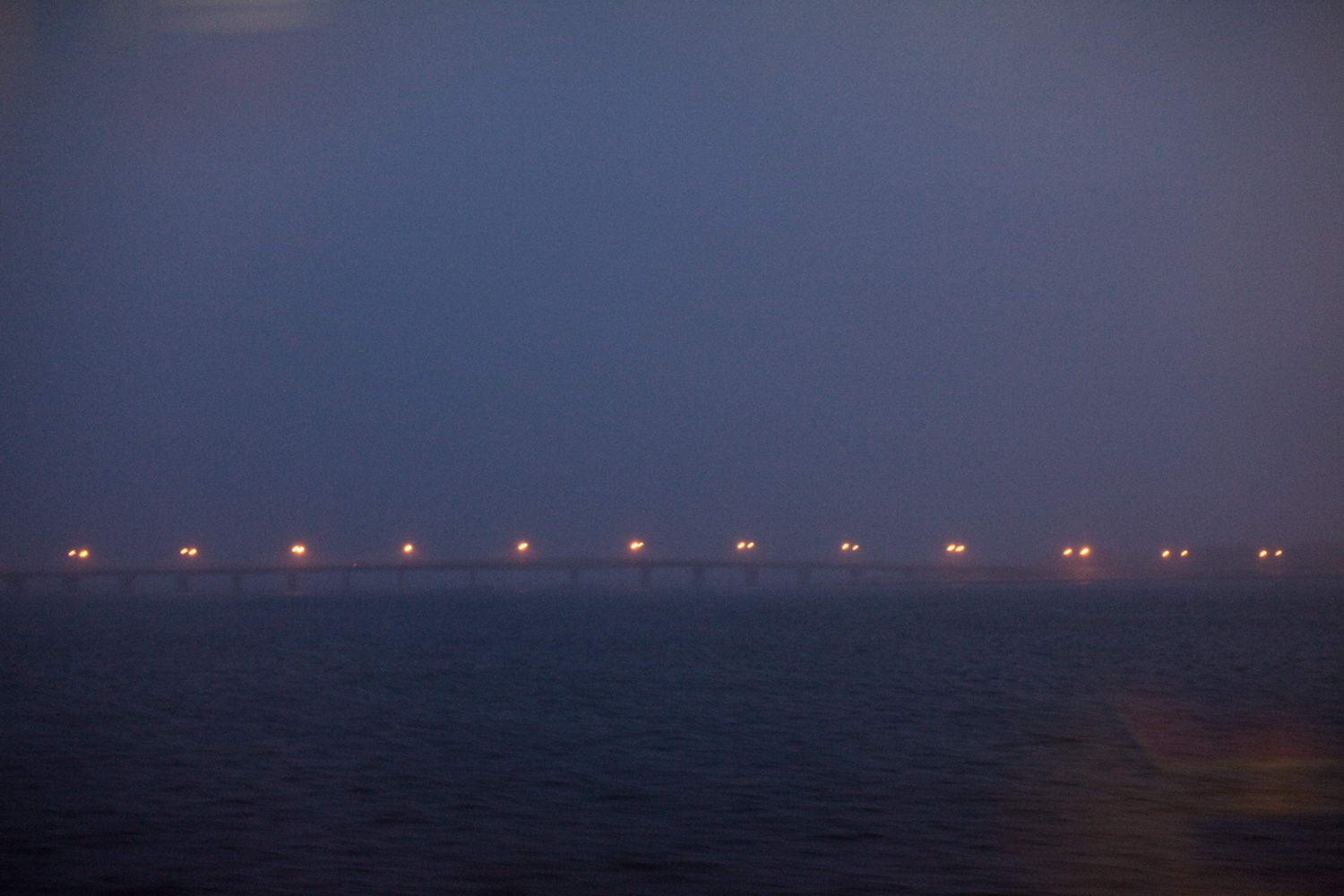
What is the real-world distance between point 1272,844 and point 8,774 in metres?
19.3

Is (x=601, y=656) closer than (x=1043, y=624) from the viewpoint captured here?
Yes

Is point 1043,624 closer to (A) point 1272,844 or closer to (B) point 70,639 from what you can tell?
(B) point 70,639

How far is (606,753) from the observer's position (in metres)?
22.1

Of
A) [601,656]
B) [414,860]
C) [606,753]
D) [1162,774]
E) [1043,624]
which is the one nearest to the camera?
[414,860]

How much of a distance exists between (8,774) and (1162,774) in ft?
62.9

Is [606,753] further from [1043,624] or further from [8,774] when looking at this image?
[1043,624]

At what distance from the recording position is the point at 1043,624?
73.6 metres

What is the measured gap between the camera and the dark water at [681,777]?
13.6 m

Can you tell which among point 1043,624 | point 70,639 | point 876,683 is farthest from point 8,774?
point 1043,624

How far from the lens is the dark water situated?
13641 mm

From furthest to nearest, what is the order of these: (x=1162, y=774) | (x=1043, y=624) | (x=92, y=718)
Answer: (x=1043, y=624), (x=92, y=718), (x=1162, y=774)

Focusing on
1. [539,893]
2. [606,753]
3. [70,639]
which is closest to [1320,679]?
[606,753]

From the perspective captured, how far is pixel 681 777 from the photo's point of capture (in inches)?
770

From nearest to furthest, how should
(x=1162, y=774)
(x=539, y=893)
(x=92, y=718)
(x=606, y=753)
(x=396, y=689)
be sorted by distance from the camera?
(x=539, y=893) → (x=1162, y=774) → (x=606, y=753) → (x=92, y=718) → (x=396, y=689)
